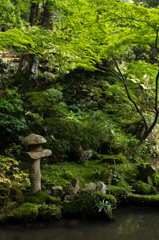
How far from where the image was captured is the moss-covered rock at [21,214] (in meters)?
3.86

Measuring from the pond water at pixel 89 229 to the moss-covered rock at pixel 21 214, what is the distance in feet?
0.39

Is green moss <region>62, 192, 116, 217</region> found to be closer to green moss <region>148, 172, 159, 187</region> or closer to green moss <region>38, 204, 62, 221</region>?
green moss <region>38, 204, 62, 221</region>

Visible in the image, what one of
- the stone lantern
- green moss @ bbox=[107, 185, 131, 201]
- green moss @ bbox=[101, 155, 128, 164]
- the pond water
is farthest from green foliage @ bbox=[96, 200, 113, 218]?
green moss @ bbox=[101, 155, 128, 164]

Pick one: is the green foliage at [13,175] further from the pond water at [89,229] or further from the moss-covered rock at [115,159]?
the moss-covered rock at [115,159]

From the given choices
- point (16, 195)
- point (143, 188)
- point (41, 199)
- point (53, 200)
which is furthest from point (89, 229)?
point (143, 188)

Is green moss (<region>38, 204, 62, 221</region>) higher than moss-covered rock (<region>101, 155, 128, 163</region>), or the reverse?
green moss (<region>38, 204, 62, 221</region>)

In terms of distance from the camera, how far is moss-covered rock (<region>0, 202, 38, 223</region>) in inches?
152

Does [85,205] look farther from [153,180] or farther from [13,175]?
[153,180]

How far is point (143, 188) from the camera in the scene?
5.49 metres

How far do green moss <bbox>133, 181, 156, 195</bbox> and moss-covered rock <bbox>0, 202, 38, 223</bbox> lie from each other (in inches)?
121

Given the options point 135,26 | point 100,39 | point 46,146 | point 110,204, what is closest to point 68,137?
point 46,146

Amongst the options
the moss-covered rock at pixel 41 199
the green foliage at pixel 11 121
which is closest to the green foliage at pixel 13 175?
the moss-covered rock at pixel 41 199

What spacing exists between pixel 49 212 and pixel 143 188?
114 inches

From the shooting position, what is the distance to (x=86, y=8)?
5383mm
